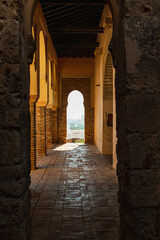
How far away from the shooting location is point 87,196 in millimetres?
4766

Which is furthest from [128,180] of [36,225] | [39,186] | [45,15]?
[45,15]

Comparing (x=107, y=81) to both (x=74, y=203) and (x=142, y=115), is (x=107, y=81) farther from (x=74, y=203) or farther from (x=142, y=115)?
(x=142, y=115)

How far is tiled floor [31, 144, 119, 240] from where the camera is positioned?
3.29 m

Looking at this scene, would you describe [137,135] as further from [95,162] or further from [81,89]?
[81,89]

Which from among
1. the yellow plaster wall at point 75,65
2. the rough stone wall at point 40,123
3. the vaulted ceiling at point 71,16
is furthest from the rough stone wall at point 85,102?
the rough stone wall at point 40,123

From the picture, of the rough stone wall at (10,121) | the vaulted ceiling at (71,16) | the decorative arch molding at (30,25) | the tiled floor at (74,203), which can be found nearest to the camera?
the rough stone wall at (10,121)

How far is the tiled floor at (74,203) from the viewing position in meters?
3.29

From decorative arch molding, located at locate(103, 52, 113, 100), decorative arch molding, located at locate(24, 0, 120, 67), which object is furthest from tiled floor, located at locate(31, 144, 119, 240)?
decorative arch molding, located at locate(103, 52, 113, 100)

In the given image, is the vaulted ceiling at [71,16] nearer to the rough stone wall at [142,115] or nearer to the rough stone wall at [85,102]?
the rough stone wall at [85,102]

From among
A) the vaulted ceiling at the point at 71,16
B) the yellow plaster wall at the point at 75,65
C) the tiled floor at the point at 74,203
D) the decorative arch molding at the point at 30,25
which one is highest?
the vaulted ceiling at the point at 71,16

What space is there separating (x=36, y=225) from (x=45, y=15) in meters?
8.05

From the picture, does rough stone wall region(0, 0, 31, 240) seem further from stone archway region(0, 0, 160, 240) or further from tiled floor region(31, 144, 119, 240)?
tiled floor region(31, 144, 119, 240)

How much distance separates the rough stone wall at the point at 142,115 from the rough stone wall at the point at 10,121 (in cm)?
118

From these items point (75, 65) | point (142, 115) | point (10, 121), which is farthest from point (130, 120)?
point (75, 65)
